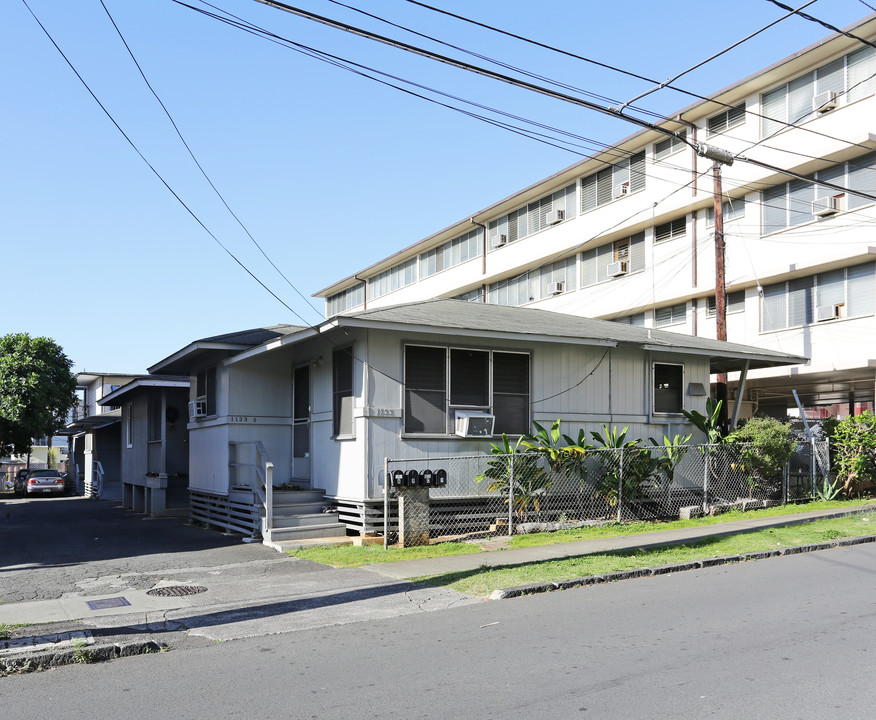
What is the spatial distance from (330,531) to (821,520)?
9.37m

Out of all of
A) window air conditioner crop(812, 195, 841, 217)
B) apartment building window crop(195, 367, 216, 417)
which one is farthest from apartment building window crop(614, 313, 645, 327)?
apartment building window crop(195, 367, 216, 417)

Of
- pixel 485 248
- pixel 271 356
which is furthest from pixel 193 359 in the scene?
pixel 485 248

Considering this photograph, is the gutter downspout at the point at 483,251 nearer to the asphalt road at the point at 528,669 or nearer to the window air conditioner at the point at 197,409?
the window air conditioner at the point at 197,409

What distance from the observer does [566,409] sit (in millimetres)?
15812

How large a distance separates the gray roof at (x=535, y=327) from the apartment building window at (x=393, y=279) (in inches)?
1142

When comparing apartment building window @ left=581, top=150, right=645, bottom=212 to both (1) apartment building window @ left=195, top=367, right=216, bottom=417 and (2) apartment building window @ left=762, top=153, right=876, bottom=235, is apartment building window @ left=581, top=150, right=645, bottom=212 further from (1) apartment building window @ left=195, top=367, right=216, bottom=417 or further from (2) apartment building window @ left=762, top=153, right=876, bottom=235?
(1) apartment building window @ left=195, top=367, right=216, bottom=417

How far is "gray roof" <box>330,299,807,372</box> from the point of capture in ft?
44.4

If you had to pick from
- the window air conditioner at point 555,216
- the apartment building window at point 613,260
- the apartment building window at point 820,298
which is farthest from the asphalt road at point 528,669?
the window air conditioner at point 555,216

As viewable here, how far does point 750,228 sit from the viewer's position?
2727 cm

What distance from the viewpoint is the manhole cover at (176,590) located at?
31.4 ft

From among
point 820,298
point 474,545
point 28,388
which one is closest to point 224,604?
point 474,545

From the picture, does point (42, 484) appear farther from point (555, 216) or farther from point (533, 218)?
point (555, 216)

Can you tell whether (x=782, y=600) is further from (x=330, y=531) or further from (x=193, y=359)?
(x=193, y=359)

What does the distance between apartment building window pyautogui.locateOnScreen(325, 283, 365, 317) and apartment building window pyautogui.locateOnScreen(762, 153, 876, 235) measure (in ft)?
106
